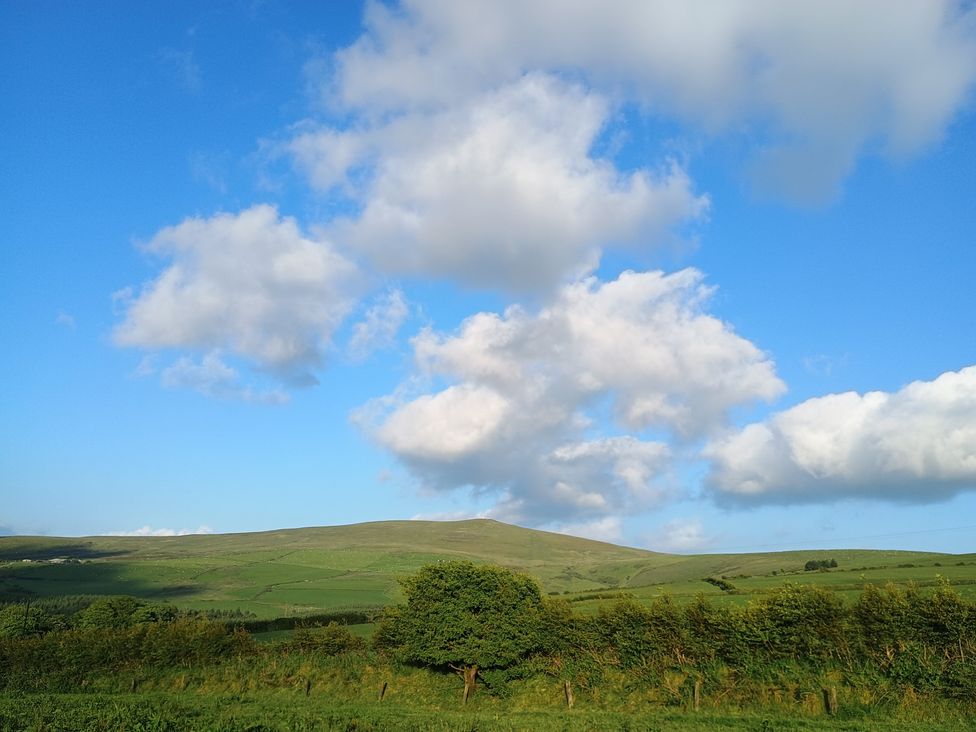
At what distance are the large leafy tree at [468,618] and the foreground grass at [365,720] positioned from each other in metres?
6.23

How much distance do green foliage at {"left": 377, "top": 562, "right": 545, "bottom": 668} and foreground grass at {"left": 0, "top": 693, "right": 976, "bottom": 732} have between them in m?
6.30

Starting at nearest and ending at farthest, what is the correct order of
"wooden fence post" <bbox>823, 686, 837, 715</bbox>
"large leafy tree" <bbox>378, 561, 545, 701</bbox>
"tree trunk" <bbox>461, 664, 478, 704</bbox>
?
"wooden fence post" <bbox>823, 686, 837, 715</bbox> < "tree trunk" <bbox>461, 664, 478, 704</bbox> < "large leafy tree" <bbox>378, 561, 545, 701</bbox>

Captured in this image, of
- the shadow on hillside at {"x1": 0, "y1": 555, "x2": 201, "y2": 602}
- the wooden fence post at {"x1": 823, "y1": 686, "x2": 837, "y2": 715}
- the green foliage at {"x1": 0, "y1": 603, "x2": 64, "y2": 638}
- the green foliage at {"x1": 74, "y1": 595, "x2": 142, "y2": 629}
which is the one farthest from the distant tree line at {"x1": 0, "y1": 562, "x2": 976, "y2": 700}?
the shadow on hillside at {"x1": 0, "y1": 555, "x2": 201, "y2": 602}

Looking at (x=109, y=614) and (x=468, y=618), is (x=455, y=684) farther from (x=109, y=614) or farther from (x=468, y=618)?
(x=109, y=614)

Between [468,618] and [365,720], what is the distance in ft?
69.0

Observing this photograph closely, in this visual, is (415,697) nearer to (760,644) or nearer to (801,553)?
(760,644)

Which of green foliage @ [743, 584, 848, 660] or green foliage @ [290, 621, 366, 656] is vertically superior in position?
green foliage @ [743, 584, 848, 660]

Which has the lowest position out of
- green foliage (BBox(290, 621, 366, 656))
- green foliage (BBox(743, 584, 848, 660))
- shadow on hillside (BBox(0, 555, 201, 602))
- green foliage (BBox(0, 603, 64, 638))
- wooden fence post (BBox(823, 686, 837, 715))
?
shadow on hillside (BBox(0, 555, 201, 602))

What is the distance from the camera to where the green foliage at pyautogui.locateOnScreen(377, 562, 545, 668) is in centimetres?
4494

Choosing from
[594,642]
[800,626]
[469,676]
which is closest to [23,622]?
[469,676]

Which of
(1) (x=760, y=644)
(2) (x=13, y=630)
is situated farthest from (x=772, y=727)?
(2) (x=13, y=630)

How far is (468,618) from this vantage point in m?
45.9

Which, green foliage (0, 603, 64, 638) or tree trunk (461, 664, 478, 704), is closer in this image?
tree trunk (461, 664, 478, 704)

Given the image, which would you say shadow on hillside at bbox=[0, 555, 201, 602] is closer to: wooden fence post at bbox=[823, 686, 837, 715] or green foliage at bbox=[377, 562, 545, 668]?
green foliage at bbox=[377, 562, 545, 668]
